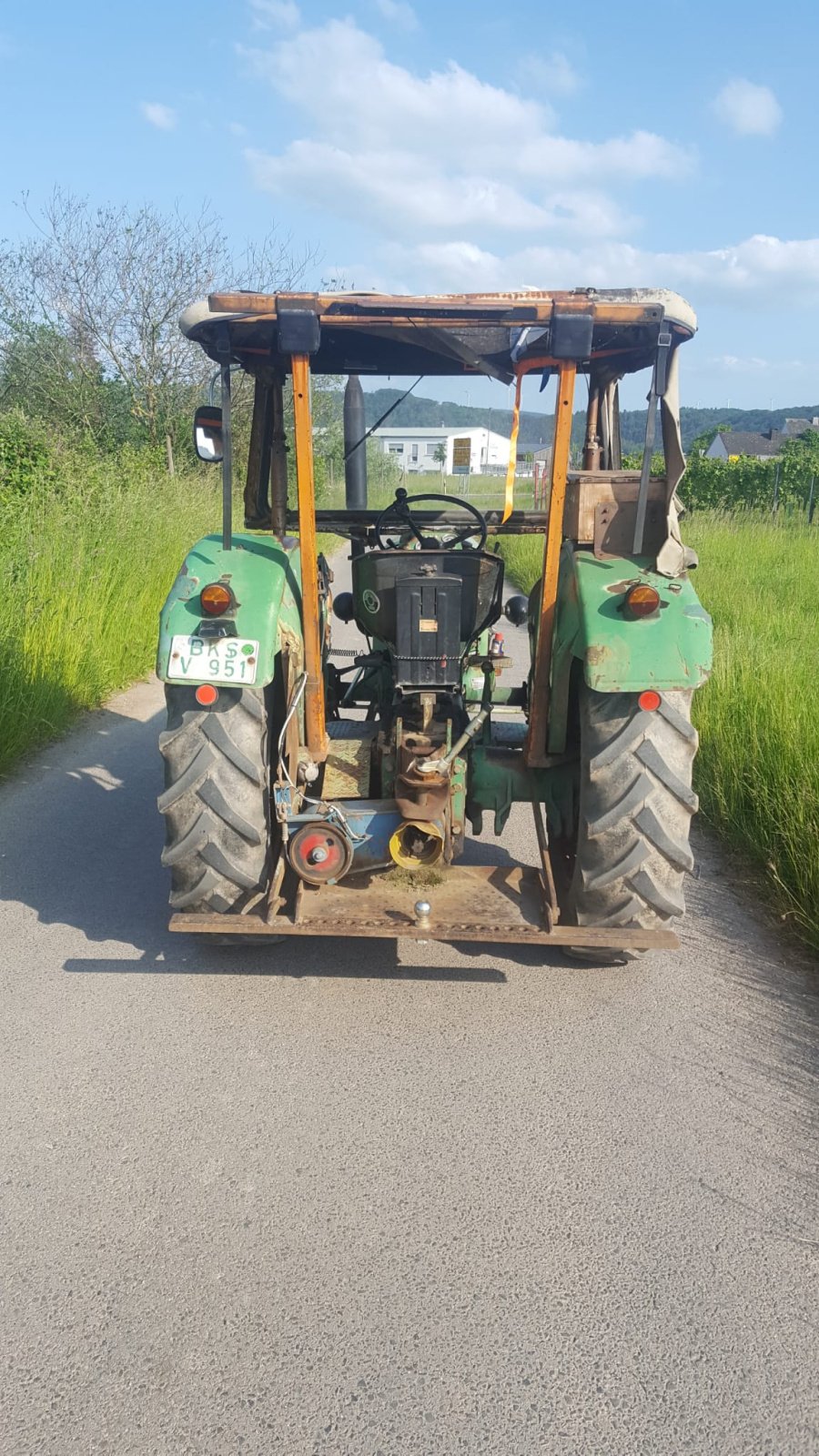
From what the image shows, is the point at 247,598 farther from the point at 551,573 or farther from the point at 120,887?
the point at 120,887

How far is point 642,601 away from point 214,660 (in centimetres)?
143

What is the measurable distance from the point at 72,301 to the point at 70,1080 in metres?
17.5

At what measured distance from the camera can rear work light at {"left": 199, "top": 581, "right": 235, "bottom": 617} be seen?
3246 millimetres

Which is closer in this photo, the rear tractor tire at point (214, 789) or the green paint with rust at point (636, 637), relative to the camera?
the green paint with rust at point (636, 637)

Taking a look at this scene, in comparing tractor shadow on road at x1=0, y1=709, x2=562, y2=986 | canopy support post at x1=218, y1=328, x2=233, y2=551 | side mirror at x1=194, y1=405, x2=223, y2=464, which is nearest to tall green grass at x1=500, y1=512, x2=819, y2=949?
tractor shadow on road at x1=0, y1=709, x2=562, y2=986

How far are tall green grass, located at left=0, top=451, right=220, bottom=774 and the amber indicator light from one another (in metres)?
4.13

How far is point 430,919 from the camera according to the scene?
128 inches

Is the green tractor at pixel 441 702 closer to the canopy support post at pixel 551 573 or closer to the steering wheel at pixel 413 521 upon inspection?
the canopy support post at pixel 551 573

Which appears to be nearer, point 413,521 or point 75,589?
point 413,521

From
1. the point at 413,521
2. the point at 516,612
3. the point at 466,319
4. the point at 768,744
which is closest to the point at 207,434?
the point at 413,521

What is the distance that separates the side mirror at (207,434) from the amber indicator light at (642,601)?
1.68m

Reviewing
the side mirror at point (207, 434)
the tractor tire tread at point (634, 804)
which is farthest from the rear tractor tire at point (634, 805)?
the side mirror at point (207, 434)

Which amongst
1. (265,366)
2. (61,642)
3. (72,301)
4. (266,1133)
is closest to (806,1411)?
(266,1133)

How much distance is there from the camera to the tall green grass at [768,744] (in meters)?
4.19
